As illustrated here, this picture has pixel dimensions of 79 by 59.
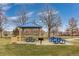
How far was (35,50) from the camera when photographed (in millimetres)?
2646

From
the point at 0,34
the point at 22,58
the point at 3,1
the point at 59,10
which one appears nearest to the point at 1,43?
the point at 0,34

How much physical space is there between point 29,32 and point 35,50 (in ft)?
0.66

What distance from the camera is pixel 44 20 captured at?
2.67 m

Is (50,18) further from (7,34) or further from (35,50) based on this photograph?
(7,34)

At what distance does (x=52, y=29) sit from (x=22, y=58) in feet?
1.44

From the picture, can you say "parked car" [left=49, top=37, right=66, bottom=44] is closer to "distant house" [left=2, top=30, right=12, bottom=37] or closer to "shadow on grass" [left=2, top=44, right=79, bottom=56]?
"shadow on grass" [left=2, top=44, right=79, bottom=56]

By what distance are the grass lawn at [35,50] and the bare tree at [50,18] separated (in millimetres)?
200

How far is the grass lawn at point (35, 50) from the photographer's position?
8.63 feet

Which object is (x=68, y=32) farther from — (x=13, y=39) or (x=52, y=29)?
(x=13, y=39)

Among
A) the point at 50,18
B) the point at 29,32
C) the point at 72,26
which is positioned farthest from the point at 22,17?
the point at 72,26

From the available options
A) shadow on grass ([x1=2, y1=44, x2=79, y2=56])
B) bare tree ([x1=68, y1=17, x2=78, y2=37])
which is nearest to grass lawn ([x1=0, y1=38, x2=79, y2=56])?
shadow on grass ([x1=2, y1=44, x2=79, y2=56])

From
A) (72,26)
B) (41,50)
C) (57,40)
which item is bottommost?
(41,50)

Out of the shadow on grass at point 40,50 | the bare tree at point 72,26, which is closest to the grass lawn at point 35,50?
the shadow on grass at point 40,50

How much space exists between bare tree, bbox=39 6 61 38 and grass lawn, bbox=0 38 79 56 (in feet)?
0.66
